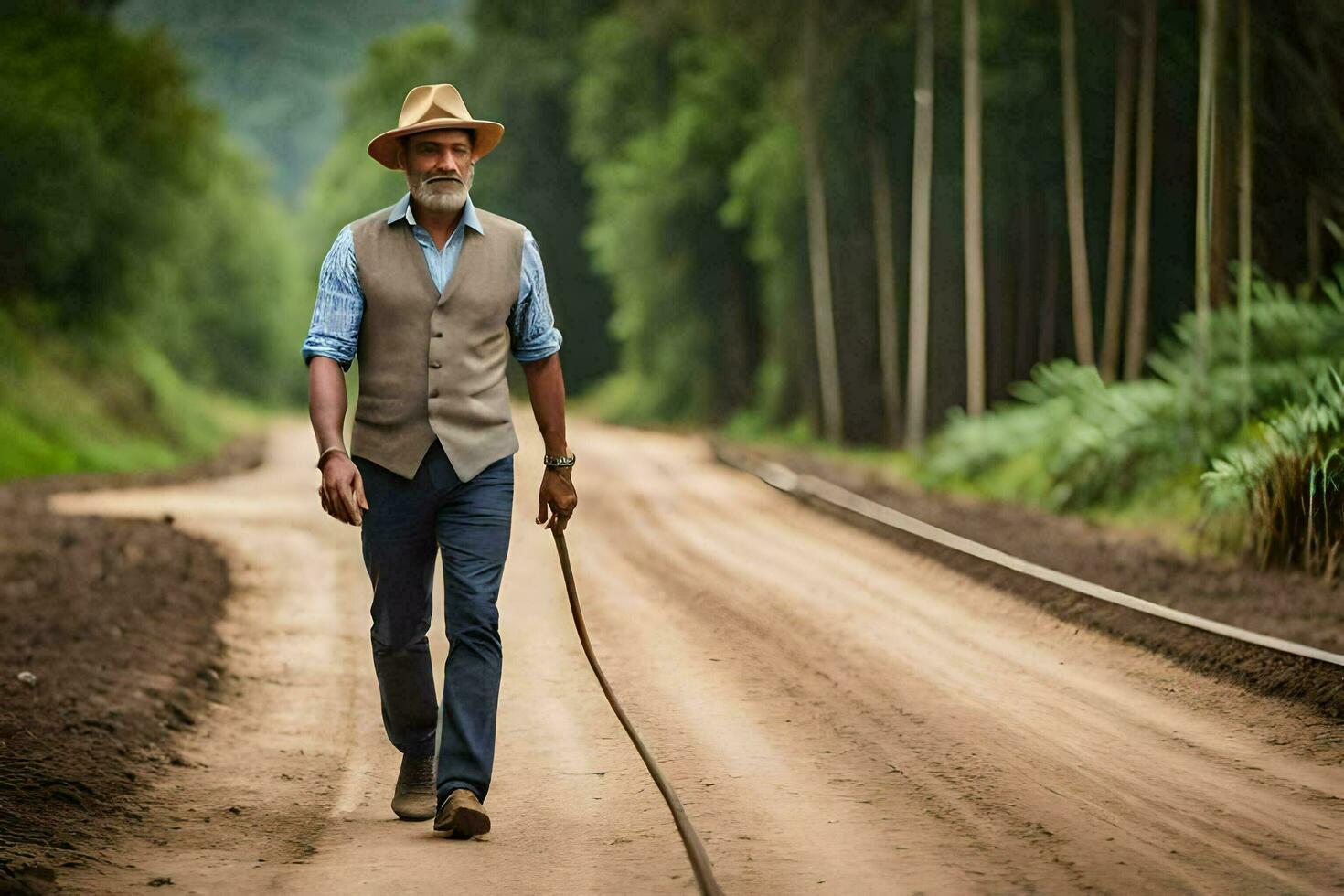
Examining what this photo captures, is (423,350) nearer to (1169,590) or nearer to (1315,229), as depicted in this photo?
(1169,590)

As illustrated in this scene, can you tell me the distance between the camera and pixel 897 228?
31484 mm

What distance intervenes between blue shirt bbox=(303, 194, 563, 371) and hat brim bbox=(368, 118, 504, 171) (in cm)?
21

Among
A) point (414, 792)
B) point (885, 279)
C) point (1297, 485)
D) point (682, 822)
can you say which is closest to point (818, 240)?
point (885, 279)

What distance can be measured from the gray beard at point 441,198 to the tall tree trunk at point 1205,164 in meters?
11.9

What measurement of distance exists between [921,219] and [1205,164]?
12043 mm

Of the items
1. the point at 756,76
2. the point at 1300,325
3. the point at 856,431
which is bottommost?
the point at 856,431

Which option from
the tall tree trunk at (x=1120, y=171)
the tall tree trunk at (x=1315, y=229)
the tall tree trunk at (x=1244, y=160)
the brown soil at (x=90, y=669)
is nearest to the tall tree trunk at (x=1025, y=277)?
the tall tree trunk at (x=1120, y=171)

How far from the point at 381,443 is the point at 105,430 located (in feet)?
92.6

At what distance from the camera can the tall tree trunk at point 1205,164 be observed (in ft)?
53.0

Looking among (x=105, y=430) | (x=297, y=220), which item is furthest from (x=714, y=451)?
(x=297, y=220)

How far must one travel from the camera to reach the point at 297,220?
93.6 m

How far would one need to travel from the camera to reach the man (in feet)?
18.0

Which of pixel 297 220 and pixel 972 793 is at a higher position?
pixel 297 220

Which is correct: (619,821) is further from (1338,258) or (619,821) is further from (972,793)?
(1338,258)
